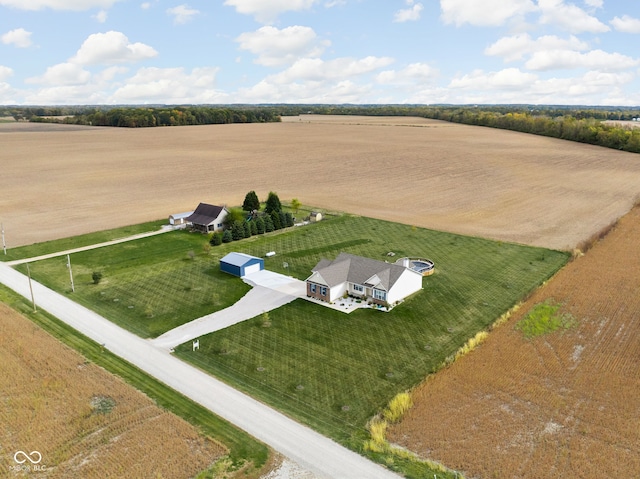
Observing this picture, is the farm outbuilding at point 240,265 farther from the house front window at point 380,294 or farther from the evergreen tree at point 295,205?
the evergreen tree at point 295,205

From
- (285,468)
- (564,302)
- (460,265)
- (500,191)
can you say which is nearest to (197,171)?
(500,191)

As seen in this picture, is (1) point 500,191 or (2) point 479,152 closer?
(1) point 500,191

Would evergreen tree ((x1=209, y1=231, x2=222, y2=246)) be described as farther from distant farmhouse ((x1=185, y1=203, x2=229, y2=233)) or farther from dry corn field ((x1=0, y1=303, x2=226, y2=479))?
dry corn field ((x1=0, y1=303, x2=226, y2=479))

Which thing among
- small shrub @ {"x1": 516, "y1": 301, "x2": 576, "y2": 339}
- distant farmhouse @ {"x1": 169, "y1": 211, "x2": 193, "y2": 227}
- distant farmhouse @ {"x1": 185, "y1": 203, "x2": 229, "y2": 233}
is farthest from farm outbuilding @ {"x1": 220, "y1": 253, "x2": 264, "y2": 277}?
small shrub @ {"x1": 516, "y1": 301, "x2": 576, "y2": 339}

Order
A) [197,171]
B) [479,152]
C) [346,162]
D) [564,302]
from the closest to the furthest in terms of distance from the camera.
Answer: [564,302] → [197,171] → [346,162] → [479,152]

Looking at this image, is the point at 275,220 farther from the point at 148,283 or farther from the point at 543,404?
the point at 543,404

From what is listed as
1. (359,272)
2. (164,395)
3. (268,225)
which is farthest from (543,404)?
(268,225)

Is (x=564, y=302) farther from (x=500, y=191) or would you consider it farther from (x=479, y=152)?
(x=479, y=152)
